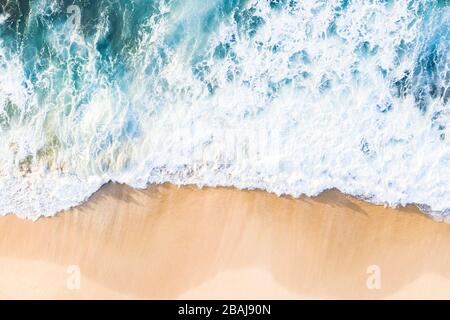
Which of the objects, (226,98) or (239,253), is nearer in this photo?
(239,253)

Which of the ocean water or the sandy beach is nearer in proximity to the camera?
the sandy beach

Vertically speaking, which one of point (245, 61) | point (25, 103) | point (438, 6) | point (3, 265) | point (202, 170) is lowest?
point (3, 265)

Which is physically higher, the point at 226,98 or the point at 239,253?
the point at 226,98

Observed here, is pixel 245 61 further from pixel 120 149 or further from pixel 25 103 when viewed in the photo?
pixel 25 103

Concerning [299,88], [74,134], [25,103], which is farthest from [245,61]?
[25,103]
